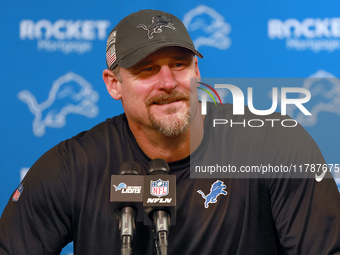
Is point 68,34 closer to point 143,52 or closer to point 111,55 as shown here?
point 111,55

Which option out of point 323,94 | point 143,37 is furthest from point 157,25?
point 323,94

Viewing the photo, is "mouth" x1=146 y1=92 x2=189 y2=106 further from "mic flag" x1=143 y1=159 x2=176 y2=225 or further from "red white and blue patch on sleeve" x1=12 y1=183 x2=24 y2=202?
"red white and blue patch on sleeve" x1=12 y1=183 x2=24 y2=202

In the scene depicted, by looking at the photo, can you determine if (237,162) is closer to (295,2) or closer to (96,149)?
(96,149)

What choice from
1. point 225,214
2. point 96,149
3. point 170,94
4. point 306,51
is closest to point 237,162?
point 225,214

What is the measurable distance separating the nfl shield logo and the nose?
1.26 ft

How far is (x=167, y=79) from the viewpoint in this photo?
1.45m

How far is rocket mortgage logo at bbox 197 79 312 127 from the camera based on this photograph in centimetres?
161

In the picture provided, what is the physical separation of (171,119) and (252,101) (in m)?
0.46

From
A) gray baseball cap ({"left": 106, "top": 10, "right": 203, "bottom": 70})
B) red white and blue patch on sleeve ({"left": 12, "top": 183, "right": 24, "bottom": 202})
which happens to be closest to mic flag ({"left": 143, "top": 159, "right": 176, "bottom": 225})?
gray baseball cap ({"left": 106, "top": 10, "right": 203, "bottom": 70})

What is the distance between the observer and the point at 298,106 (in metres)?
1.92

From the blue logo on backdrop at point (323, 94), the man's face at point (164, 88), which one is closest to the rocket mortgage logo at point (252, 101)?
the blue logo on backdrop at point (323, 94)

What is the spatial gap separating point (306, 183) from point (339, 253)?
0.69 feet

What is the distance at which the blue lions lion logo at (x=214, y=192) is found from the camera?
4.84 ft

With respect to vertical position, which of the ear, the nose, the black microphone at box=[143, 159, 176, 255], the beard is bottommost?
the black microphone at box=[143, 159, 176, 255]
